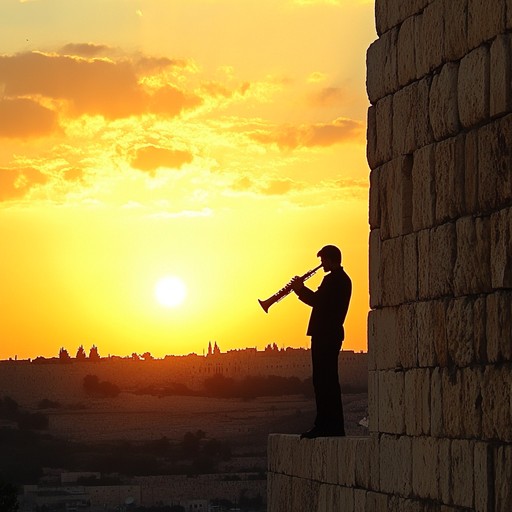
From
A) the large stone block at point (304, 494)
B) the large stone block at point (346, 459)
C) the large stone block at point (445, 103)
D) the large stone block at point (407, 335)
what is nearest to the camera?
the large stone block at point (445, 103)

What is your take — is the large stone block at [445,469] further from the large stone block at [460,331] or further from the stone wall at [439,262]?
the large stone block at [460,331]

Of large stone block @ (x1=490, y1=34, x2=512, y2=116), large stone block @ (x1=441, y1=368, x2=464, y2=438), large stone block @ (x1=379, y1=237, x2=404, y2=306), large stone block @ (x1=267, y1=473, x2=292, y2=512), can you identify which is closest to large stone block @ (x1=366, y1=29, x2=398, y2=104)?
large stone block @ (x1=379, y1=237, x2=404, y2=306)

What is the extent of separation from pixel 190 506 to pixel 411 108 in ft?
309

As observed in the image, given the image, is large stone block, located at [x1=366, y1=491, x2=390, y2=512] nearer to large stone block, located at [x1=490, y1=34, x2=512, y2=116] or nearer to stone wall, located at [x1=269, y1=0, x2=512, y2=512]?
stone wall, located at [x1=269, y1=0, x2=512, y2=512]

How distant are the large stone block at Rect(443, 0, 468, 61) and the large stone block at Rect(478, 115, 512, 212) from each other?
56 cm

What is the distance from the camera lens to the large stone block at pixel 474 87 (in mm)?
9305

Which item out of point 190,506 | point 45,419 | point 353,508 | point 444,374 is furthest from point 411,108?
point 45,419

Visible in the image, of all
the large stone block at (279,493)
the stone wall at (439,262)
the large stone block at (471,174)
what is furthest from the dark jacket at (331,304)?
the large stone block at (471,174)

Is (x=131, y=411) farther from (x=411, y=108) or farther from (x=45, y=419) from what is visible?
(x=411, y=108)

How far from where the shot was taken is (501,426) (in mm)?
9047

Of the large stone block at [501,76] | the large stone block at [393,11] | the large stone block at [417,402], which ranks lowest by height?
the large stone block at [417,402]

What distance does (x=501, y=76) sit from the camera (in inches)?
358

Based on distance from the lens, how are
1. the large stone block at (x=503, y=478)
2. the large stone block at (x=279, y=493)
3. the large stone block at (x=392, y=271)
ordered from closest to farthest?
the large stone block at (x=503, y=478)
the large stone block at (x=392, y=271)
the large stone block at (x=279, y=493)

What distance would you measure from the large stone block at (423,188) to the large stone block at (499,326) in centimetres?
93
